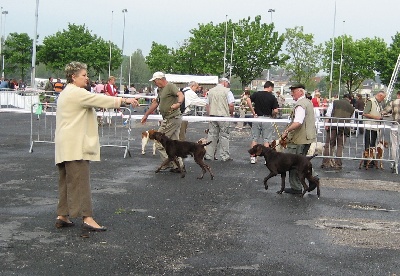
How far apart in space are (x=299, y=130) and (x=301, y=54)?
209ft

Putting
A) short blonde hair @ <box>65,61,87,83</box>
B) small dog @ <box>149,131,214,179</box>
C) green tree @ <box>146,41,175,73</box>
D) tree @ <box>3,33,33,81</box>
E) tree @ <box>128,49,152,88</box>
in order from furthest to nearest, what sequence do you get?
tree @ <box>128,49,152,88</box>, green tree @ <box>146,41,175,73</box>, tree @ <box>3,33,33,81</box>, small dog @ <box>149,131,214,179</box>, short blonde hair @ <box>65,61,87,83</box>

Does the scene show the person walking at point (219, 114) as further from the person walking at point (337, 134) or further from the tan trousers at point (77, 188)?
the tan trousers at point (77, 188)

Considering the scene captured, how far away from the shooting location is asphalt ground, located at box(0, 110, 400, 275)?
652 cm

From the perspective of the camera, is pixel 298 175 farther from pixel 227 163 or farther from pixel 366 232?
pixel 227 163

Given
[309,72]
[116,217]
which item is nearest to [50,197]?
[116,217]

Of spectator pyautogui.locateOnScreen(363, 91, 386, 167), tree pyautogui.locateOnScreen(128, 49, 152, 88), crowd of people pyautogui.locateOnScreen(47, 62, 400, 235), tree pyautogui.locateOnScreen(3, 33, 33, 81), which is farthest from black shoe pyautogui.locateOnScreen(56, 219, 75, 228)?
tree pyautogui.locateOnScreen(128, 49, 152, 88)

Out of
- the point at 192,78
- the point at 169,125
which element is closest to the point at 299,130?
the point at 169,125

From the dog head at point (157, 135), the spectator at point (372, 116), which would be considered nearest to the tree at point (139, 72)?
the spectator at point (372, 116)

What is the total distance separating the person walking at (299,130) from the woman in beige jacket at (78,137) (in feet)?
13.3

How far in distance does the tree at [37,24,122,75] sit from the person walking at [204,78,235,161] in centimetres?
5593

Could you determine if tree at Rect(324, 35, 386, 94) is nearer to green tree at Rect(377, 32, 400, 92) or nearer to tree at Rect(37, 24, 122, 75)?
green tree at Rect(377, 32, 400, 92)

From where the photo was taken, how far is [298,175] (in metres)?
10.9

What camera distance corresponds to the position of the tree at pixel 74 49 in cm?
6981

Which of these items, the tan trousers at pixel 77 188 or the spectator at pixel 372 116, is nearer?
the tan trousers at pixel 77 188
